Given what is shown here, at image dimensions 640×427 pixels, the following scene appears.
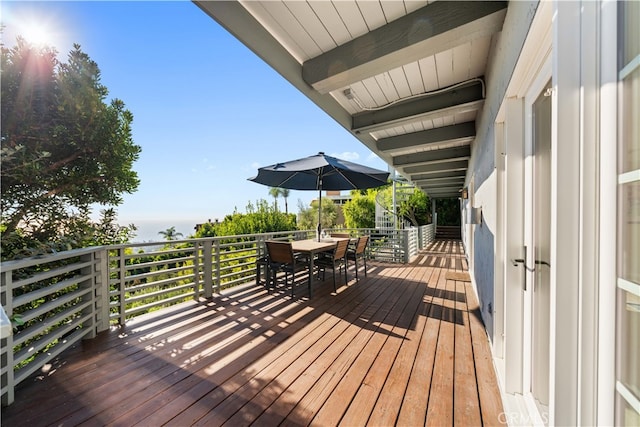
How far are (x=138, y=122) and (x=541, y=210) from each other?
142 inches

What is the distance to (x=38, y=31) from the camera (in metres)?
2.15

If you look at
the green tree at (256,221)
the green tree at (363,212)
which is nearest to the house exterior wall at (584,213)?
the green tree at (256,221)

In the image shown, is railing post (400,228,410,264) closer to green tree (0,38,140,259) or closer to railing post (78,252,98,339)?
green tree (0,38,140,259)

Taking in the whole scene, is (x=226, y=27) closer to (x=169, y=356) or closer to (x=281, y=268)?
(x=169, y=356)

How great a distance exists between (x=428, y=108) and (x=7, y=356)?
413 centimetres

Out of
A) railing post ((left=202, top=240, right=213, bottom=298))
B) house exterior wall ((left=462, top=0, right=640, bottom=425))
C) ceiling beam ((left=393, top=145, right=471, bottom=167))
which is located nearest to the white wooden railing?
railing post ((left=202, top=240, right=213, bottom=298))

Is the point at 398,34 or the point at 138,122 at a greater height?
the point at 398,34

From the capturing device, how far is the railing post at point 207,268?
11.8 feet

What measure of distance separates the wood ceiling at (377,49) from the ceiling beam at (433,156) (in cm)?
217

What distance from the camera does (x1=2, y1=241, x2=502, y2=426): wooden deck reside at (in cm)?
151

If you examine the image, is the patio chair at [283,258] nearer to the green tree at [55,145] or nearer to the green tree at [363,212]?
the green tree at [55,145]

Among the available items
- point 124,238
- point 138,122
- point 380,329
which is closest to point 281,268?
point 380,329

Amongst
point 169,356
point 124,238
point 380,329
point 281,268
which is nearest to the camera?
point 169,356

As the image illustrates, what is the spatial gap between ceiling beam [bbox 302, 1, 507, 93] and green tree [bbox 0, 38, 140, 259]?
2.06 metres
